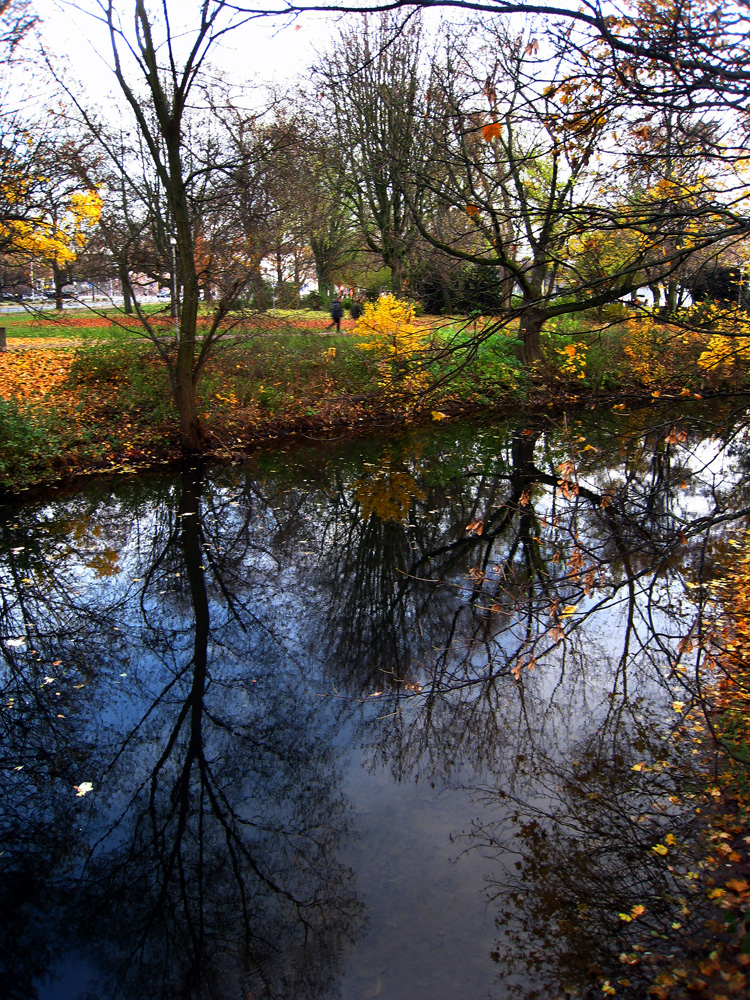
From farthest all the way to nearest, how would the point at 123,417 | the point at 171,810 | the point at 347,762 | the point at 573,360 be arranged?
1. the point at 573,360
2. the point at 123,417
3. the point at 347,762
4. the point at 171,810

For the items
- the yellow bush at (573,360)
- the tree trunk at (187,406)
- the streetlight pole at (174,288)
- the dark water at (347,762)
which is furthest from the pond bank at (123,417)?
the dark water at (347,762)

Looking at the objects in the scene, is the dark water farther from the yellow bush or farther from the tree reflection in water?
the yellow bush

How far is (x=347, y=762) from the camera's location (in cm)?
531

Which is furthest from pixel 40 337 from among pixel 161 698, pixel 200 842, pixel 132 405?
pixel 200 842

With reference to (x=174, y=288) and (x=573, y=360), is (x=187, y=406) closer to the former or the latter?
(x=174, y=288)

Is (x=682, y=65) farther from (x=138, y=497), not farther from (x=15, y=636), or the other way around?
(x=138, y=497)

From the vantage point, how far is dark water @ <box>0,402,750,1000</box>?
3.77 meters

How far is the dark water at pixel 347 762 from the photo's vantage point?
377 centimetres

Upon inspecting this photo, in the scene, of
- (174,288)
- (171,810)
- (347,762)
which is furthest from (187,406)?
(171,810)

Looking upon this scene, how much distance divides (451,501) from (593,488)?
8.39 ft

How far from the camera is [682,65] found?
352 centimetres

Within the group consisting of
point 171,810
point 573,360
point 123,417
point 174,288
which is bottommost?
point 171,810

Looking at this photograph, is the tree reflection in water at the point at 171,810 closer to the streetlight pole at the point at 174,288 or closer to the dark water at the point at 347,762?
the dark water at the point at 347,762

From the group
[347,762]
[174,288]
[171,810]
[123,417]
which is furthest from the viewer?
[123,417]
